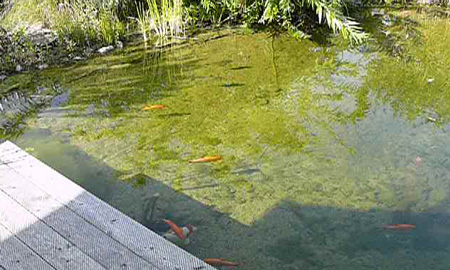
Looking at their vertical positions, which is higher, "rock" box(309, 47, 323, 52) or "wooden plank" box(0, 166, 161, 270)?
"wooden plank" box(0, 166, 161, 270)

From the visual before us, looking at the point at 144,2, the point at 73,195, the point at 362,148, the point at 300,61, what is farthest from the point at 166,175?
the point at 144,2

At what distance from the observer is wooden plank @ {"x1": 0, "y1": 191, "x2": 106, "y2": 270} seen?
1855 mm

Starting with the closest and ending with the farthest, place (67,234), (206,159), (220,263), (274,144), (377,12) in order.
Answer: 1. (67,234)
2. (220,263)
3. (206,159)
4. (274,144)
5. (377,12)

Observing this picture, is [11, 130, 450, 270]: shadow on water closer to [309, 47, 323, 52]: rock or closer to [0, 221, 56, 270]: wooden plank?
[0, 221, 56, 270]: wooden plank

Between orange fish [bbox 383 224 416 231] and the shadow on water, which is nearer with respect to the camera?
the shadow on water

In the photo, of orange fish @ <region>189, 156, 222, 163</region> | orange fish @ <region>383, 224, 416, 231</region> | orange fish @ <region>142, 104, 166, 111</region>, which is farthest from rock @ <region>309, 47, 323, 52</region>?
orange fish @ <region>383, 224, 416, 231</region>

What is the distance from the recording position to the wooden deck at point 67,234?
185 centimetres

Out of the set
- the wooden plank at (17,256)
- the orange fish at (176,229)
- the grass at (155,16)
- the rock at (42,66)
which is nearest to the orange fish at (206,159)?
the orange fish at (176,229)

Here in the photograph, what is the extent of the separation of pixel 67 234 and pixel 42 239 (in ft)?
0.36

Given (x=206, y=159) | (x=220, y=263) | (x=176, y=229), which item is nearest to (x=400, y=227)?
(x=220, y=263)

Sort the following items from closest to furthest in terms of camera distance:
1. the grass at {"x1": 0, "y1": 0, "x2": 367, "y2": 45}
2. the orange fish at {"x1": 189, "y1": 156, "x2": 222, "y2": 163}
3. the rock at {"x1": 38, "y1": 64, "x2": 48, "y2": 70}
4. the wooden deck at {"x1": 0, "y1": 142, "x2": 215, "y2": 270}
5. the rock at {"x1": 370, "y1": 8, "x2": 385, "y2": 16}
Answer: the wooden deck at {"x1": 0, "y1": 142, "x2": 215, "y2": 270} → the orange fish at {"x1": 189, "y1": 156, "x2": 222, "y2": 163} → the rock at {"x1": 38, "y1": 64, "x2": 48, "y2": 70} → the grass at {"x1": 0, "y1": 0, "x2": 367, "y2": 45} → the rock at {"x1": 370, "y1": 8, "x2": 385, "y2": 16}

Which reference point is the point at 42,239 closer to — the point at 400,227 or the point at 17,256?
the point at 17,256

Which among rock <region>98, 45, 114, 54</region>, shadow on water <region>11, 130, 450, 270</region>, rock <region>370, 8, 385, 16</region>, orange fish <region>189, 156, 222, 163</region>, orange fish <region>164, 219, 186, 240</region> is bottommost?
shadow on water <region>11, 130, 450, 270</region>

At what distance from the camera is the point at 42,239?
201 cm
